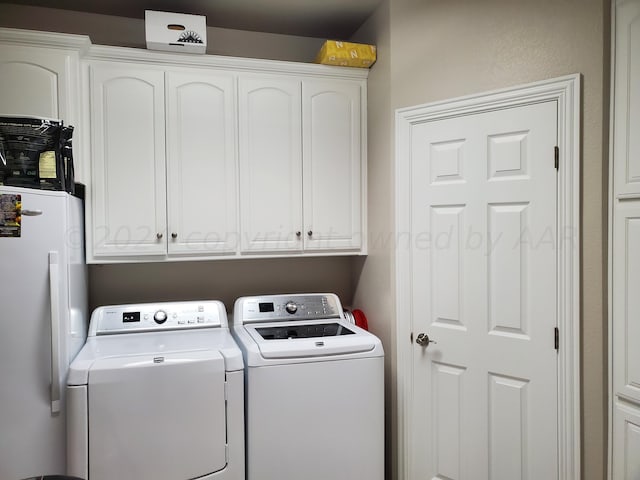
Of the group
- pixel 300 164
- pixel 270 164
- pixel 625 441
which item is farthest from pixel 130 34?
pixel 625 441

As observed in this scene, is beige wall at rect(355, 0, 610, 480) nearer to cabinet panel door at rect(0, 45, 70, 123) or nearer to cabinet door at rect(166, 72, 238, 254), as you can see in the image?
cabinet door at rect(166, 72, 238, 254)

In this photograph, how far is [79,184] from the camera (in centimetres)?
218

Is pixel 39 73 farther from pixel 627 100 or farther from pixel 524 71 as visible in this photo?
pixel 627 100

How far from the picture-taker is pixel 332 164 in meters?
2.57

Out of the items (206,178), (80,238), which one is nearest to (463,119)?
(206,178)

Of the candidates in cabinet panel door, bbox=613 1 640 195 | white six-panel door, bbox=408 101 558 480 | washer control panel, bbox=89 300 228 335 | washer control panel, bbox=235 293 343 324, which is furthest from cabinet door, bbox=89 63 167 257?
cabinet panel door, bbox=613 1 640 195

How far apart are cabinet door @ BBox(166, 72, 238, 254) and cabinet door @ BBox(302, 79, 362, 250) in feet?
1.34

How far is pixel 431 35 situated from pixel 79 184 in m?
1.79

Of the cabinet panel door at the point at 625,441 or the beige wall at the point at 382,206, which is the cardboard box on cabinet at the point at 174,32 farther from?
the cabinet panel door at the point at 625,441

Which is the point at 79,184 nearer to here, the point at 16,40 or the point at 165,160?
the point at 165,160

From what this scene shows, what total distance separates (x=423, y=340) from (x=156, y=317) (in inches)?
52.2

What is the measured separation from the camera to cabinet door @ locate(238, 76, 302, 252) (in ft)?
7.98

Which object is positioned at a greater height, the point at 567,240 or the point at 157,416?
the point at 567,240

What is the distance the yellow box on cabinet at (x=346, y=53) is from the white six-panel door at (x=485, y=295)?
568 mm
